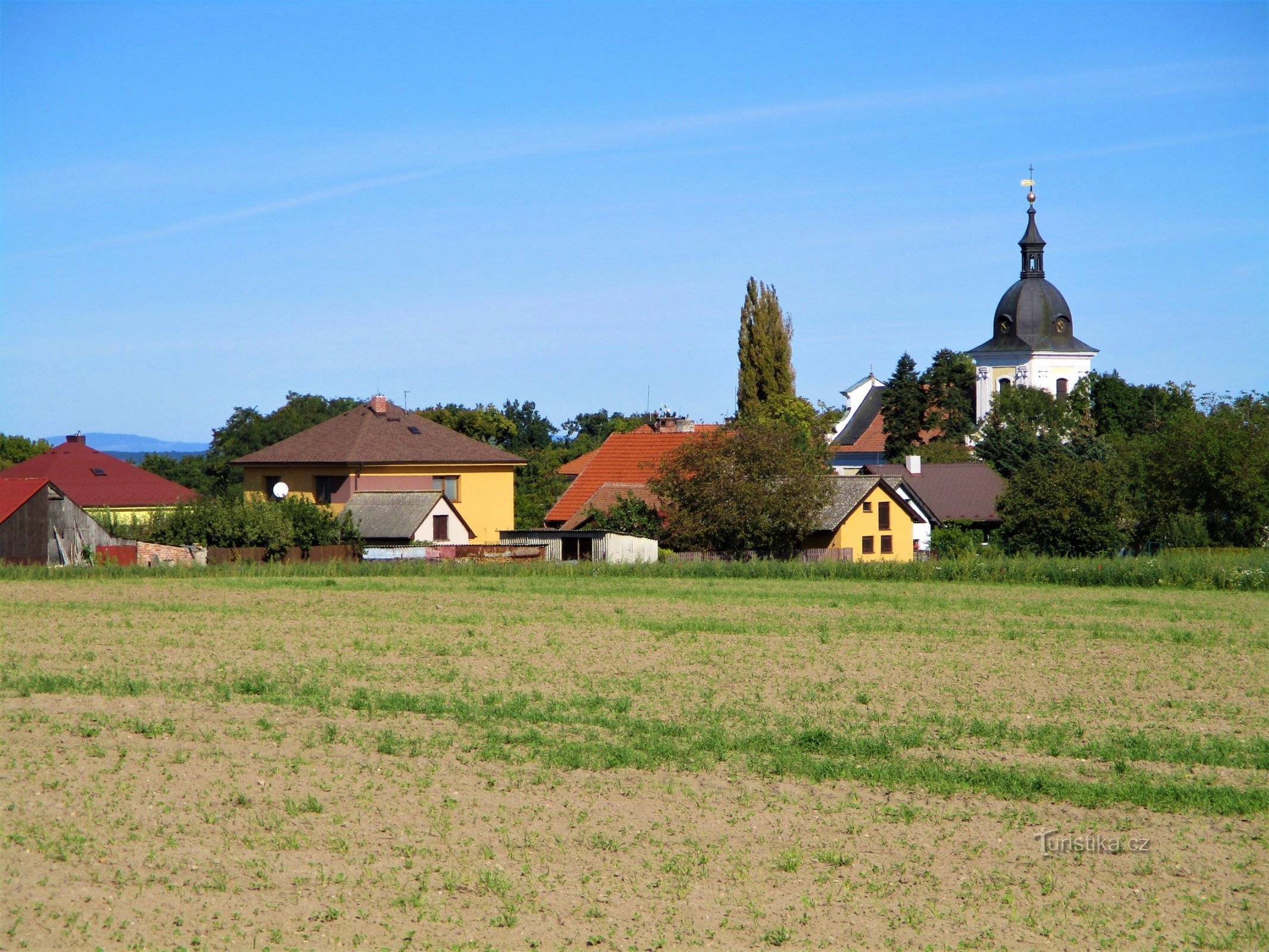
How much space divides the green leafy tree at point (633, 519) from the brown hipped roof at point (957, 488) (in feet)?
54.7

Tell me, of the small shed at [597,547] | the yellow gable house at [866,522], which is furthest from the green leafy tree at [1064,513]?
the small shed at [597,547]

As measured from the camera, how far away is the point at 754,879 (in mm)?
10383

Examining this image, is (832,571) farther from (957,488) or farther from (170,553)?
(957,488)

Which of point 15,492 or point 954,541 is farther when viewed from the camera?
point 954,541

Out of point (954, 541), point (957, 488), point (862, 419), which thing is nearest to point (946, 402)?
point (862, 419)

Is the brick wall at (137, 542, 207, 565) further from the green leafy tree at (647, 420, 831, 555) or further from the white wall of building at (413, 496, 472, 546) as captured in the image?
the green leafy tree at (647, 420, 831, 555)

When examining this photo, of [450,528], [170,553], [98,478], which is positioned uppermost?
[98,478]

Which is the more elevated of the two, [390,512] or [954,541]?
[390,512]

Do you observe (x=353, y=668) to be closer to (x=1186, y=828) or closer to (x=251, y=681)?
(x=251, y=681)

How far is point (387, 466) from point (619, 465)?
11.3 m

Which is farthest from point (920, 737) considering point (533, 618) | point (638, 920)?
point (533, 618)

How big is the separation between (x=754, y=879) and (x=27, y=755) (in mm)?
7771

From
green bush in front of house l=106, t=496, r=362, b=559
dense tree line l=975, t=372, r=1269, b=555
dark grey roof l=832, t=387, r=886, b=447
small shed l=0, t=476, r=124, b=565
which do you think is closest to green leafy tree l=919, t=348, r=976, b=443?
dark grey roof l=832, t=387, r=886, b=447

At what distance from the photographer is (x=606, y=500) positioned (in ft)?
185
